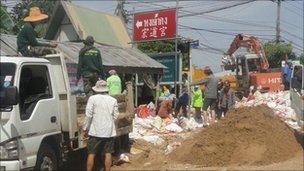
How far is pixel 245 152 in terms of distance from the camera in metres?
12.2

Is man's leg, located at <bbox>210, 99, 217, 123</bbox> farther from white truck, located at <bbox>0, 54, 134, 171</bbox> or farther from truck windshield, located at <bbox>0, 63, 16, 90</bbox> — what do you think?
truck windshield, located at <bbox>0, 63, 16, 90</bbox>

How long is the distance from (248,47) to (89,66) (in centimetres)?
2112

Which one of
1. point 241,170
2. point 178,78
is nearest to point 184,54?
point 178,78

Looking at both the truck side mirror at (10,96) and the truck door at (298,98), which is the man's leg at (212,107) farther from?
the truck side mirror at (10,96)

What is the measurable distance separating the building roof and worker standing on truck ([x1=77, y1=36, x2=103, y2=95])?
17.4 m

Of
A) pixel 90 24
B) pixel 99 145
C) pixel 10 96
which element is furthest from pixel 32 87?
pixel 90 24

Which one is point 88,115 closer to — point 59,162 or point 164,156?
point 59,162

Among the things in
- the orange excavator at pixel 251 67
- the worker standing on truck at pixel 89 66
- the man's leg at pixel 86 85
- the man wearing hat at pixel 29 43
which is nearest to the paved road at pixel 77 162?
Result: the man's leg at pixel 86 85

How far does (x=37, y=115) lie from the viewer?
30.9 feet

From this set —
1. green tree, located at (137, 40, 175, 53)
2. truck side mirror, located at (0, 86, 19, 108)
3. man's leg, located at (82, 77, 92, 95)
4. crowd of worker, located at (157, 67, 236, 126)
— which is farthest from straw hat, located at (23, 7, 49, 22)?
green tree, located at (137, 40, 175, 53)

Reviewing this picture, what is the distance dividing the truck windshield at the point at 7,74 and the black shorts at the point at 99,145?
2.00 m

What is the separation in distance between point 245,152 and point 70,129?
12.5 feet

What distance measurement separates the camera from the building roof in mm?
30250

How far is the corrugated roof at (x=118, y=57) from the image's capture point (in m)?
21.3
